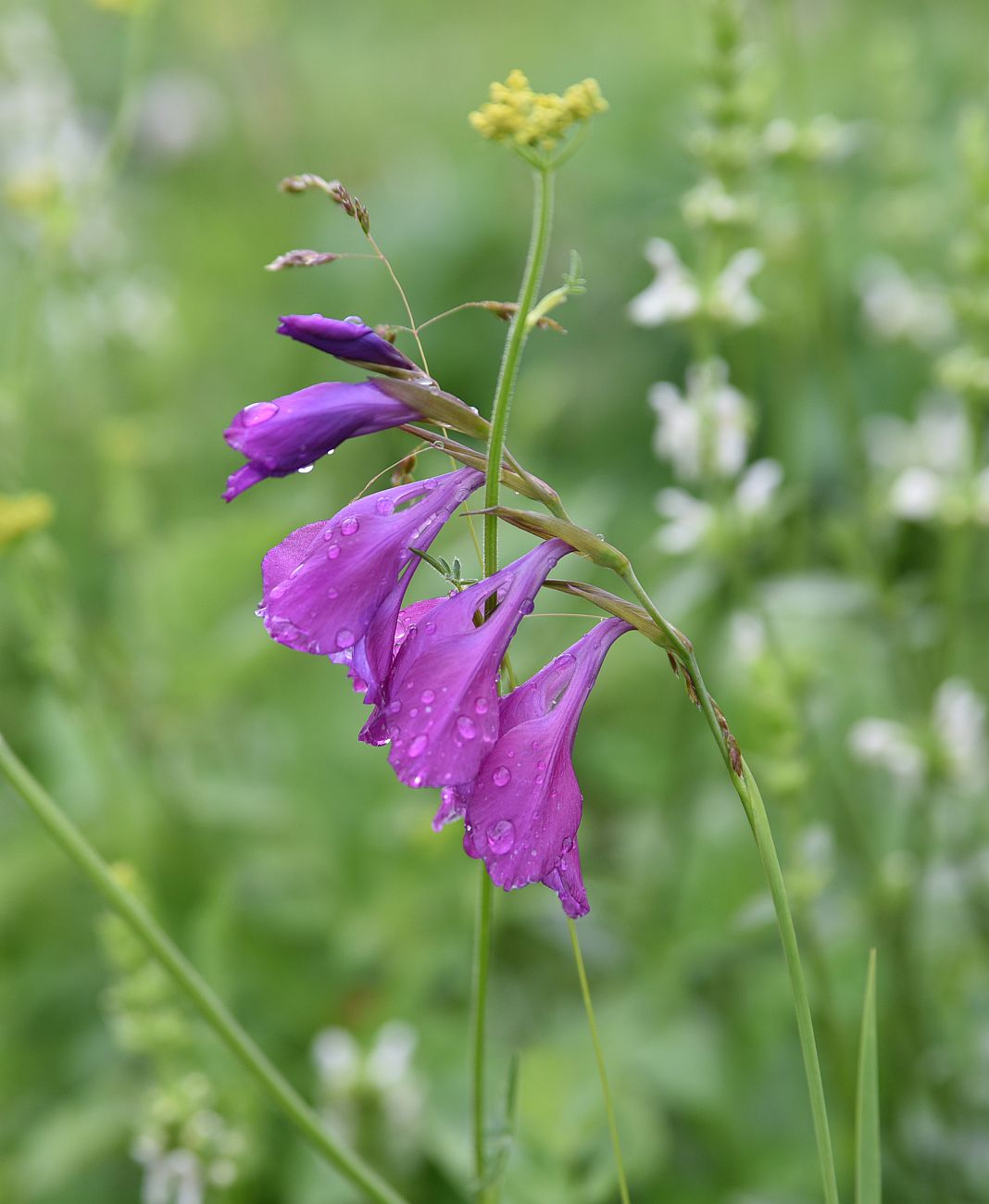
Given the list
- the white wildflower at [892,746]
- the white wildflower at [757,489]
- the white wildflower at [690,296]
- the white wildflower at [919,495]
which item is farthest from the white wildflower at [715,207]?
the white wildflower at [892,746]

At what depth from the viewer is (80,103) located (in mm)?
6672

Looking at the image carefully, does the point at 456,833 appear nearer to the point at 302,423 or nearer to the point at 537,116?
the point at 302,423

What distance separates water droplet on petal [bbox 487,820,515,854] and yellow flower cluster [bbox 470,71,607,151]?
43 centimetres

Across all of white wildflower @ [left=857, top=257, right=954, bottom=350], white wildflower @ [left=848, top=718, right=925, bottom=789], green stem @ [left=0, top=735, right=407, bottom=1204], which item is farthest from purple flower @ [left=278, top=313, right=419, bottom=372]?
white wildflower @ [left=857, top=257, right=954, bottom=350]

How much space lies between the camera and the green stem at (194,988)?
1.05m

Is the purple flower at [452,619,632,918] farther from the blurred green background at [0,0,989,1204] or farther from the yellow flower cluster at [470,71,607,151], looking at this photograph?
the blurred green background at [0,0,989,1204]

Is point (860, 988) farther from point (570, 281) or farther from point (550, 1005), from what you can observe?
point (570, 281)

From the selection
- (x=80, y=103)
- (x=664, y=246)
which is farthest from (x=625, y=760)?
(x=80, y=103)

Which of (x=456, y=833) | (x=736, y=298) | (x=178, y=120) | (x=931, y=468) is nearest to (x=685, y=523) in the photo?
(x=736, y=298)

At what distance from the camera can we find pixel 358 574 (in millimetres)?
859

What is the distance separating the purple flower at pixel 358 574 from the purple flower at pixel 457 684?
37 mm

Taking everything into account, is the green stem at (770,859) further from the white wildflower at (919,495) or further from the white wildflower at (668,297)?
the white wildflower at (919,495)

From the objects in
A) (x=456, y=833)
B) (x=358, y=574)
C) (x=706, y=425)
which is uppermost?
(x=358, y=574)

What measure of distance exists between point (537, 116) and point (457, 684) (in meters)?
0.35
